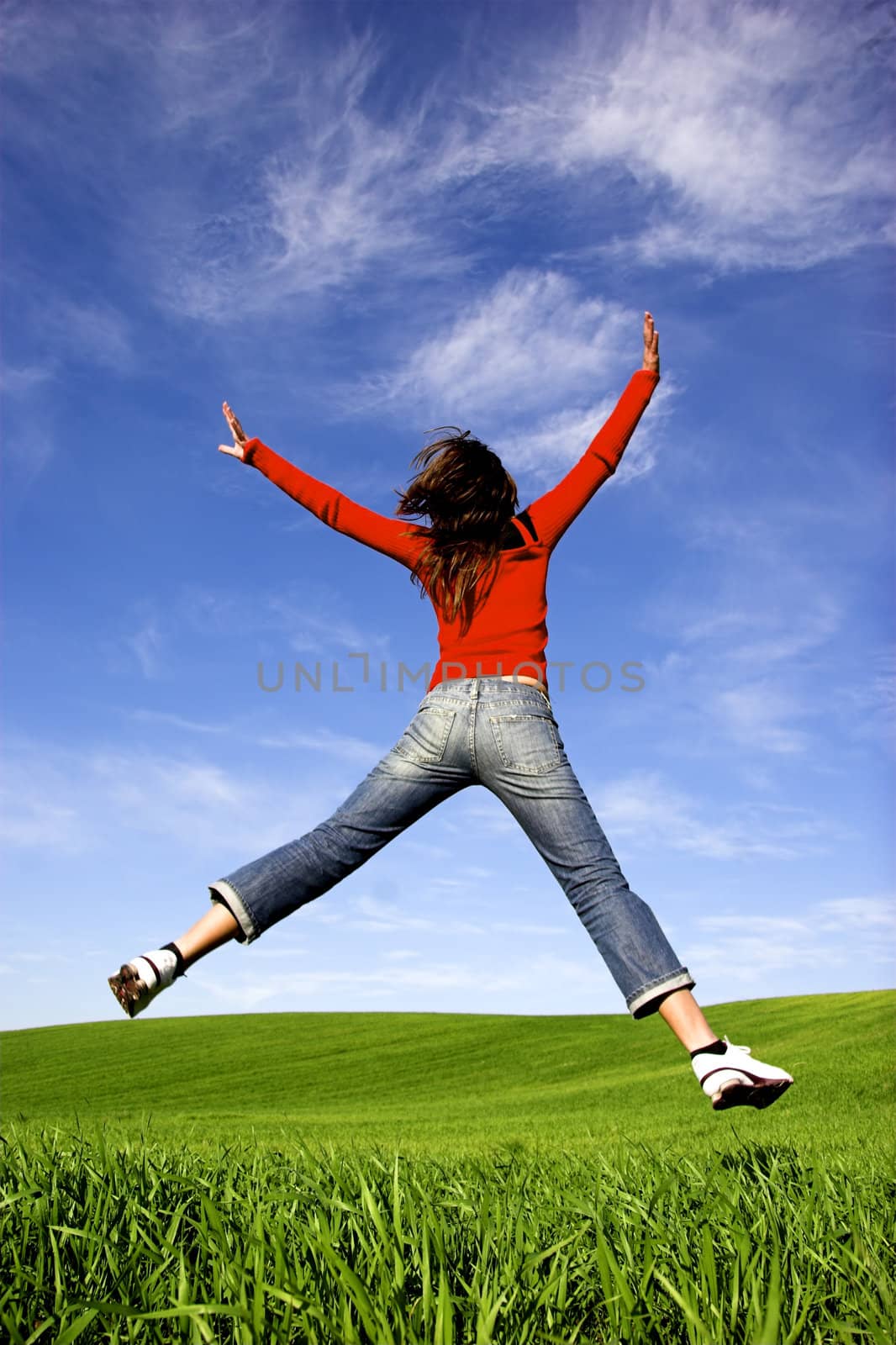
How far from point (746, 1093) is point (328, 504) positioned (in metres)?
3.13

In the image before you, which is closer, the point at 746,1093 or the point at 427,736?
the point at 746,1093

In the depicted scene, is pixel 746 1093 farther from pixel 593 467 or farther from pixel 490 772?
pixel 593 467

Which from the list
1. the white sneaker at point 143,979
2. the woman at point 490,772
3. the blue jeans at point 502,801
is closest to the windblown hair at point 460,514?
the woman at point 490,772

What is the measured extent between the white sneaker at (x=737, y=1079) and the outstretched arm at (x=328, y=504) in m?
2.47

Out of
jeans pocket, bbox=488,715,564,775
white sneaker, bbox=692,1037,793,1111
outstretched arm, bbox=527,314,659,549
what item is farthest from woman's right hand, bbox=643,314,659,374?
white sneaker, bbox=692,1037,793,1111

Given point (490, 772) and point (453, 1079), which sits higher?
point (490, 772)

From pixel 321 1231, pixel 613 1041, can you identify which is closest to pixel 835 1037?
pixel 613 1041

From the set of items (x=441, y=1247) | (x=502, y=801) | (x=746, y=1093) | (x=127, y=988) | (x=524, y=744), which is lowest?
(x=441, y=1247)

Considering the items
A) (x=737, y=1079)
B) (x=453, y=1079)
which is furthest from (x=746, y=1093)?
(x=453, y=1079)

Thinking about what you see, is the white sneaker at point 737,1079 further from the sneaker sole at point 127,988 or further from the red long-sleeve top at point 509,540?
the sneaker sole at point 127,988

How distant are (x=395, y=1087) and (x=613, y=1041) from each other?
810 cm

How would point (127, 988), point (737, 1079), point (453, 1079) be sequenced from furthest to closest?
point (453, 1079), point (127, 988), point (737, 1079)

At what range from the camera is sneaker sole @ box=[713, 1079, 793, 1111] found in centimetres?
349

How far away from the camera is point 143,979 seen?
374 centimetres
